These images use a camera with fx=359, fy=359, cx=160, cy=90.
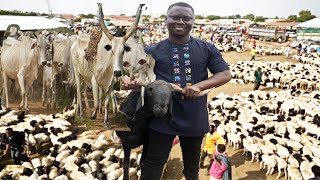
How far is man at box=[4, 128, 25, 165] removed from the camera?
766cm

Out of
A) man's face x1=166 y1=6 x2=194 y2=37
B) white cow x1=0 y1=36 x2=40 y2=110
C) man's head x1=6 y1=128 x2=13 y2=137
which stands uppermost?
man's face x1=166 y1=6 x2=194 y2=37

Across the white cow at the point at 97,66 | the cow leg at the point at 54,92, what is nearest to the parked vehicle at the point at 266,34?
the cow leg at the point at 54,92

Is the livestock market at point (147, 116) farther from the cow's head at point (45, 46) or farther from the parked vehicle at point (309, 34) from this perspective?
the parked vehicle at point (309, 34)

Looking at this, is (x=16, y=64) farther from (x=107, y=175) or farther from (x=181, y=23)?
(x=181, y=23)

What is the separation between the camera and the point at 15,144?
7859 mm

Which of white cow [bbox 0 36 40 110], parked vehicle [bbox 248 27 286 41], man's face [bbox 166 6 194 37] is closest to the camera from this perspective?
man's face [bbox 166 6 194 37]

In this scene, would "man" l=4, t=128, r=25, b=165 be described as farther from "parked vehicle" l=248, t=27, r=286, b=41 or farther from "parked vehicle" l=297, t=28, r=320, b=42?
"parked vehicle" l=248, t=27, r=286, b=41

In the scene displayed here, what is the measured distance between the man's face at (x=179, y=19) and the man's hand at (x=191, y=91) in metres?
0.47

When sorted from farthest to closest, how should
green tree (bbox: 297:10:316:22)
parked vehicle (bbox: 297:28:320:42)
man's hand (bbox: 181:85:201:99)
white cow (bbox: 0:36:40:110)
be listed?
green tree (bbox: 297:10:316:22), parked vehicle (bbox: 297:28:320:42), white cow (bbox: 0:36:40:110), man's hand (bbox: 181:85:201:99)

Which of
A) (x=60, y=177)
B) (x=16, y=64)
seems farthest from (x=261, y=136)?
(x=16, y=64)

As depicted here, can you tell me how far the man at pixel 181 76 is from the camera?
265 cm

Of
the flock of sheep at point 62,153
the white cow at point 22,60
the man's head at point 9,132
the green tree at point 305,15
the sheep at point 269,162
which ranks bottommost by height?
the sheep at point 269,162

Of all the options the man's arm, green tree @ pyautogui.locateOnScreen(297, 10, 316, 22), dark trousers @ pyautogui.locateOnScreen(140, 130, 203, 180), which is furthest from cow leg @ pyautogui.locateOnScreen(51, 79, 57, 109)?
green tree @ pyautogui.locateOnScreen(297, 10, 316, 22)

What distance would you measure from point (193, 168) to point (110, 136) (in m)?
6.59
